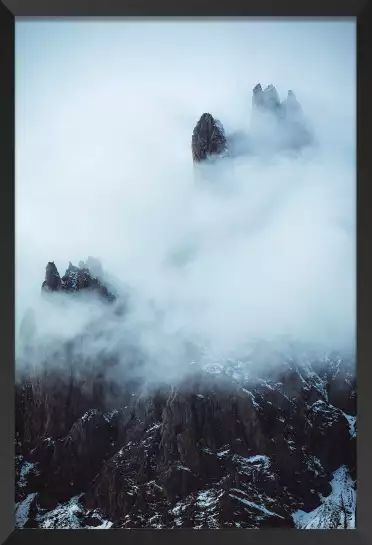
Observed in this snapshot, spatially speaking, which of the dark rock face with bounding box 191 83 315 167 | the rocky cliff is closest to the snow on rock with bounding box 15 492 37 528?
the rocky cliff

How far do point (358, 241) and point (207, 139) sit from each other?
2.27ft

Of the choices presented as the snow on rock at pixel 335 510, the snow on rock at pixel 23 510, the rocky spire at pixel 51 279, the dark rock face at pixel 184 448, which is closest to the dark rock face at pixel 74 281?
the rocky spire at pixel 51 279

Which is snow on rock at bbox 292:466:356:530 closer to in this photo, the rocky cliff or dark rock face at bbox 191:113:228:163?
the rocky cliff

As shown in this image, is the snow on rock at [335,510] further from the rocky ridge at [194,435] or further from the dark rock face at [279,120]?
the dark rock face at [279,120]

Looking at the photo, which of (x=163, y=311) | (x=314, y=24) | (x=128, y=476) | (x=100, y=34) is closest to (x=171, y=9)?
(x=100, y=34)

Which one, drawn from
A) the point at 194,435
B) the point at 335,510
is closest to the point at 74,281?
the point at 194,435

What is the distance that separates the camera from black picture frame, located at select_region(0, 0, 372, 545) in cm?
91

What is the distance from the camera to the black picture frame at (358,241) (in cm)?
91

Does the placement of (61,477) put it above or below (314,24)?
below

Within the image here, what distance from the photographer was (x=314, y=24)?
1.36 metres

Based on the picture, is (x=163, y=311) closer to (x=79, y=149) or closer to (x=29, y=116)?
(x=79, y=149)

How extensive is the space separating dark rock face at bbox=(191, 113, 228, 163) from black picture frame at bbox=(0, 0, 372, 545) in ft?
1.63

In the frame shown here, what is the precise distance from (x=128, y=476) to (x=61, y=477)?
0.66 ft

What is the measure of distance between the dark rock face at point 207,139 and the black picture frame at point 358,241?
497 mm
